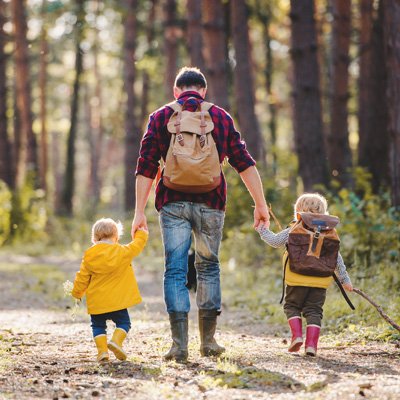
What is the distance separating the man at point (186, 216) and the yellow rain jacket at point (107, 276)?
0.77 ft

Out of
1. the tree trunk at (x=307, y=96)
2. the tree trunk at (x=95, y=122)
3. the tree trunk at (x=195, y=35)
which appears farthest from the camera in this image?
the tree trunk at (x=95, y=122)

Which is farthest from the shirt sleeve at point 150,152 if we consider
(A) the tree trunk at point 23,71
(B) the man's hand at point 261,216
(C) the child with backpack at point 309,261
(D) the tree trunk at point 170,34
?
(A) the tree trunk at point 23,71

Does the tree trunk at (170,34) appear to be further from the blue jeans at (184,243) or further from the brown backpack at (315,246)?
the blue jeans at (184,243)

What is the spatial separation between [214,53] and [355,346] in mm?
10701

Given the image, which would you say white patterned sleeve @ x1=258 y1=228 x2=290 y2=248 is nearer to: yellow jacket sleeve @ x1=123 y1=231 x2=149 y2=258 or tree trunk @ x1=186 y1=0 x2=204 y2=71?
yellow jacket sleeve @ x1=123 y1=231 x2=149 y2=258

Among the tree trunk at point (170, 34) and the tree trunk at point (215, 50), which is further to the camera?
the tree trunk at point (170, 34)

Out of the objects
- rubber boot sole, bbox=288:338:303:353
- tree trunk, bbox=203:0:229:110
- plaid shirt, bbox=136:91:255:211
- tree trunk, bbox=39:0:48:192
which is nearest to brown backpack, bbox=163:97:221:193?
plaid shirt, bbox=136:91:255:211

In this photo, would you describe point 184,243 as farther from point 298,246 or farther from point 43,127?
point 43,127

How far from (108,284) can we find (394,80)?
5346 mm

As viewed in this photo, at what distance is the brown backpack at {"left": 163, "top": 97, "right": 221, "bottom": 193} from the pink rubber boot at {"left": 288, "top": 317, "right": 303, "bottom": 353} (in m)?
1.39

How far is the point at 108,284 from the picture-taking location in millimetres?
5195

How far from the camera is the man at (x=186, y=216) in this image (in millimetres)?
4992

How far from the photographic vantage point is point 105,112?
4553 cm

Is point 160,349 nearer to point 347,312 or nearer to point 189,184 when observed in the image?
point 189,184
